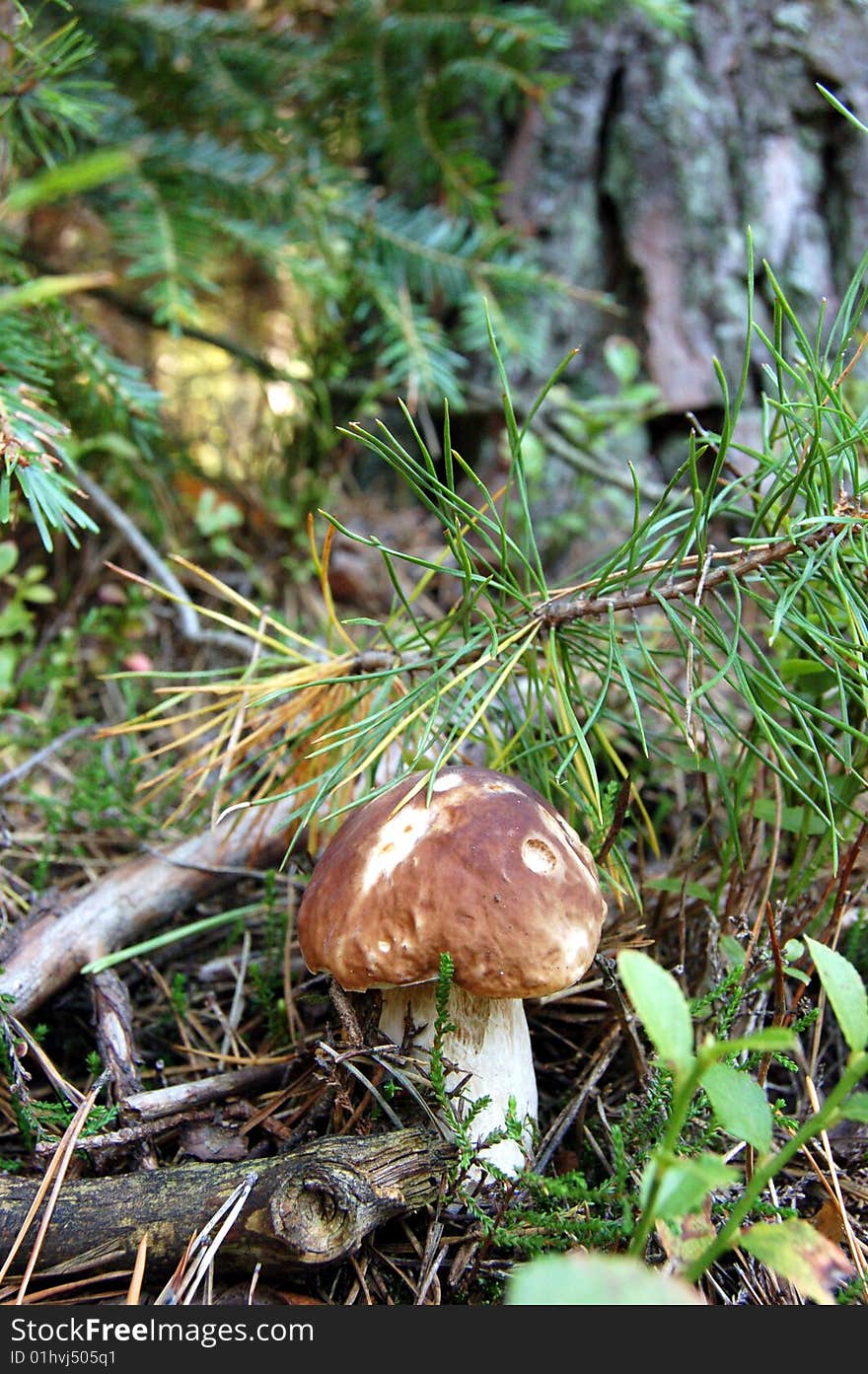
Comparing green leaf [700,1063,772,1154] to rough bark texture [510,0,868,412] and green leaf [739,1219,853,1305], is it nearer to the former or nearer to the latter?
green leaf [739,1219,853,1305]

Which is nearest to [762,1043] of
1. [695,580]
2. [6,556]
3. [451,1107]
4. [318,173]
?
[451,1107]

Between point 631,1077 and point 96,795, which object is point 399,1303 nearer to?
point 631,1077

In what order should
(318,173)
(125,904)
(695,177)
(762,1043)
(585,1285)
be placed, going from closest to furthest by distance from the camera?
1. (585,1285)
2. (762,1043)
3. (125,904)
4. (318,173)
5. (695,177)

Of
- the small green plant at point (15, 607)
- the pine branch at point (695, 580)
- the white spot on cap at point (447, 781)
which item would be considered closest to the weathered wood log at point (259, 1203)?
the white spot on cap at point (447, 781)

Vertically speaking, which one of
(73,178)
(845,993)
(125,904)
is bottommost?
(125,904)

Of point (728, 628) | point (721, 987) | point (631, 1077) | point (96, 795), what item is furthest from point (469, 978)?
point (728, 628)

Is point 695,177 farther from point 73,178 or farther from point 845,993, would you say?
point 73,178
